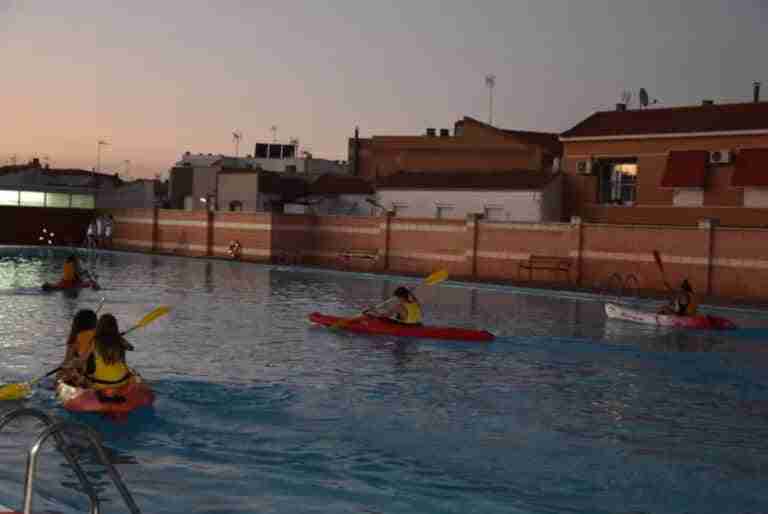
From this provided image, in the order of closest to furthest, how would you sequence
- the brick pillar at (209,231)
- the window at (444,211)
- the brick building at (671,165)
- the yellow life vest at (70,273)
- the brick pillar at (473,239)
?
the yellow life vest at (70,273), the brick building at (671,165), the brick pillar at (473,239), the window at (444,211), the brick pillar at (209,231)

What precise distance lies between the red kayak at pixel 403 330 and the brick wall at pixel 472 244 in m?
18.1

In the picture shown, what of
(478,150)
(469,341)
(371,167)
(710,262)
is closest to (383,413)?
(469,341)

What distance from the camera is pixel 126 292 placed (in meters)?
34.7

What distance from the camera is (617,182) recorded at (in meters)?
50.3

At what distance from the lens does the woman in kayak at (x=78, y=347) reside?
15000mm

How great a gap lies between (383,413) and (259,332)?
32.7ft

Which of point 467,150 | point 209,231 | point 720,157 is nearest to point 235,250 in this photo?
point 209,231

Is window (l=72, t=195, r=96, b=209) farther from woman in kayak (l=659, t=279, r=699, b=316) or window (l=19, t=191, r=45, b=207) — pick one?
woman in kayak (l=659, t=279, r=699, b=316)

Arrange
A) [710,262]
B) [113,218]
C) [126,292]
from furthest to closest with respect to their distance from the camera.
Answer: [113,218] → [710,262] → [126,292]

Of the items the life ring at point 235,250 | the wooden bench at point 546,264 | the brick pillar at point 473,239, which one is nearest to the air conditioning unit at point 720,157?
the wooden bench at point 546,264

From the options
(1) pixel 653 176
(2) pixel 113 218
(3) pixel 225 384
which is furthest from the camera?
(2) pixel 113 218

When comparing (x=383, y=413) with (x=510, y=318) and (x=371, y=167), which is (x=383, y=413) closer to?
(x=510, y=318)

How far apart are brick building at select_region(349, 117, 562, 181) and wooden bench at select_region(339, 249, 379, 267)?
14419 millimetres

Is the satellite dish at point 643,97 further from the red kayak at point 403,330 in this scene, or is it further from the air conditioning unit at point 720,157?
the red kayak at point 403,330
